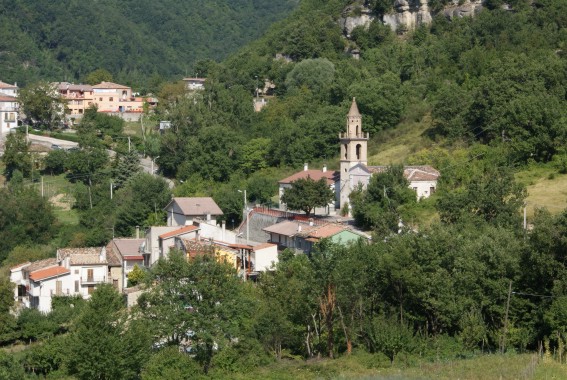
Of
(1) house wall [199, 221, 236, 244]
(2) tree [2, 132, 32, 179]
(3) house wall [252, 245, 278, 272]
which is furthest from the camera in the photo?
(2) tree [2, 132, 32, 179]

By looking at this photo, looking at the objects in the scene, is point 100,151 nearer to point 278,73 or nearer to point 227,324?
point 278,73

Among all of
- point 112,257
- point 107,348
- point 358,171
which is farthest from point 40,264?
point 107,348

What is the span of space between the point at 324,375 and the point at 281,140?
30654 millimetres

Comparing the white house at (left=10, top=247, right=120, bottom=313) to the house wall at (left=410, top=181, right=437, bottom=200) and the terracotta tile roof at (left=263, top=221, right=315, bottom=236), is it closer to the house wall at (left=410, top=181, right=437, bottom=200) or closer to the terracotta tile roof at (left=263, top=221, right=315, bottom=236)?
the terracotta tile roof at (left=263, top=221, right=315, bottom=236)

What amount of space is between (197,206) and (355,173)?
7.26 m

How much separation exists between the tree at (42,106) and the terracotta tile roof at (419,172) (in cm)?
3274

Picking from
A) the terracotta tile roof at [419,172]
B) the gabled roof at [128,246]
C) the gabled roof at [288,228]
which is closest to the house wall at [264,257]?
the gabled roof at [288,228]

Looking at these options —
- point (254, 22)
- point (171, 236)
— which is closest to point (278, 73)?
point (171, 236)

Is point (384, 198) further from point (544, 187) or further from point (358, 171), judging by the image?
point (544, 187)

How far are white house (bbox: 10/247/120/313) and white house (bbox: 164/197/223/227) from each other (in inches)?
172

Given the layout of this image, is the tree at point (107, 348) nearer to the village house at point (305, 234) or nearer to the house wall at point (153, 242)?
the village house at point (305, 234)

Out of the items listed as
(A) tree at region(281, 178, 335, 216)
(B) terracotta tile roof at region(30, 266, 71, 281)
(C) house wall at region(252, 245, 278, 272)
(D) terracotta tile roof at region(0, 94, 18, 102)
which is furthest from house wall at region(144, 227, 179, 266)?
(D) terracotta tile roof at region(0, 94, 18, 102)

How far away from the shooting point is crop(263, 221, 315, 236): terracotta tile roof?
142 ft

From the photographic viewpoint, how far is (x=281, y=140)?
189 ft
